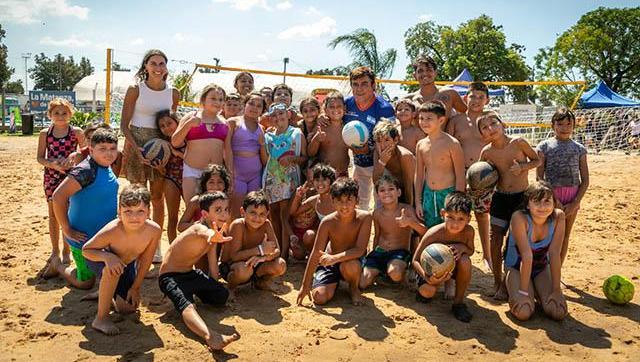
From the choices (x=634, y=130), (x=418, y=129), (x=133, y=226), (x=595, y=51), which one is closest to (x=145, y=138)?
(x=133, y=226)

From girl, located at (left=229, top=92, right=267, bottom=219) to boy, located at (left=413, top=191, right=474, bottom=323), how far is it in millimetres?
1810

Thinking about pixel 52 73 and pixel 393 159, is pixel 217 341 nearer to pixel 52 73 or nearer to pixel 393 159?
pixel 393 159

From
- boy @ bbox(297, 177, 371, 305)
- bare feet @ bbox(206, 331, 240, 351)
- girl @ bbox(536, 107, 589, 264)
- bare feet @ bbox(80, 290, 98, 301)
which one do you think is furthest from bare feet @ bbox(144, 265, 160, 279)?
girl @ bbox(536, 107, 589, 264)

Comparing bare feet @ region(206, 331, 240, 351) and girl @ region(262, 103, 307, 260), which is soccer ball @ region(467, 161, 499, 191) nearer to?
girl @ region(262, 103, 307, 260)

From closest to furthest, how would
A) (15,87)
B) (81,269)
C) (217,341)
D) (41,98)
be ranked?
1. (217,341)
2. (81,269)
3. (41,98)
4. (15,87)

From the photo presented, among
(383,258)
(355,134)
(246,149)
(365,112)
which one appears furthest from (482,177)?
(246,149)

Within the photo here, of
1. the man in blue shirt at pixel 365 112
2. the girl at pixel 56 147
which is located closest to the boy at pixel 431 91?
the man in blue shirt at pixel 365 112

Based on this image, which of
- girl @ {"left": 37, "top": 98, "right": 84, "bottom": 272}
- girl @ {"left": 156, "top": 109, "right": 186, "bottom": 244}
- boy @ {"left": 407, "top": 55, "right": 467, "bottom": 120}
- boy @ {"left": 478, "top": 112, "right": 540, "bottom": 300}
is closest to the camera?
boy @ {"left": 478, "top": 112, "right": 540, "bottom": 300}

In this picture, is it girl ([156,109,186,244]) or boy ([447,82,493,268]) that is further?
boy ([447,82,493,268])

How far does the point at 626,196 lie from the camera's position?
28.8 feet

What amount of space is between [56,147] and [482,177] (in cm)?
379

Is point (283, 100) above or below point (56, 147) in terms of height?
above

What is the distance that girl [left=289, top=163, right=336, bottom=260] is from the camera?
175 inches

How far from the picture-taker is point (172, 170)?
15.5 ft
